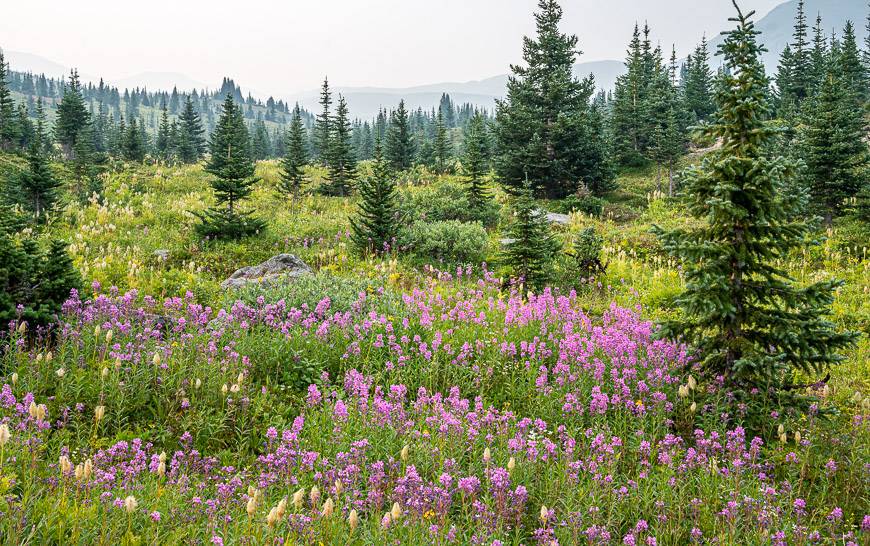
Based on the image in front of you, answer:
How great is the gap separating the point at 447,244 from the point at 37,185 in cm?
1449

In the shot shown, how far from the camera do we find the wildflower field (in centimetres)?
347

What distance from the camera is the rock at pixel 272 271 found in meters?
11.2

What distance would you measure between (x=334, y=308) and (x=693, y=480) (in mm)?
5786

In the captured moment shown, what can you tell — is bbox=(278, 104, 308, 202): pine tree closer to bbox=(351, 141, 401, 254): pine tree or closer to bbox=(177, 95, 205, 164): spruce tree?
bbox=(351, 141, 401, 254): pine tree

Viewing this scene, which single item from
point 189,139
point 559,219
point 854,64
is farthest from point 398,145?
point 854,64

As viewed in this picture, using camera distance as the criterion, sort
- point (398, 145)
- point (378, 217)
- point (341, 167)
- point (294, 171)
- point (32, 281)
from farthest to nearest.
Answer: point (398, 145)
point (341, 167)
point (294, 171)
point (378, 217)
point (32, 281)

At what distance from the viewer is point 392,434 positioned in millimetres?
4773

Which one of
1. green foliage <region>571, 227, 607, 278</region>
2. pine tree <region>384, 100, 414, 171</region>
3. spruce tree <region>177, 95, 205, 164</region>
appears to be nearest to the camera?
green foliage <region>571, 227, 607, 278</region>

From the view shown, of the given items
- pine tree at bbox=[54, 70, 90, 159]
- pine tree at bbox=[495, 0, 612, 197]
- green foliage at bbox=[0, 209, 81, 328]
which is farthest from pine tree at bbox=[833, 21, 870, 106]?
pine tree at bbox=[54, 70, 90, 159]

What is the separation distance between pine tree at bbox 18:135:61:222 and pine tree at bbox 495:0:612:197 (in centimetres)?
2164

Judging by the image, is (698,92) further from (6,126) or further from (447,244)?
(6,126)

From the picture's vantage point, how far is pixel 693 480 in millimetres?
4602

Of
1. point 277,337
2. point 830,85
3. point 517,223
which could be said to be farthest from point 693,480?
point 830,85

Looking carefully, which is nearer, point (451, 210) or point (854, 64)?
point (451, 210)
